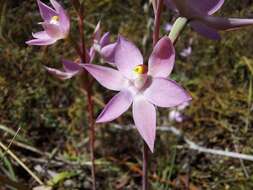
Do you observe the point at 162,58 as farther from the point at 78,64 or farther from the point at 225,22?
the point at 78,64

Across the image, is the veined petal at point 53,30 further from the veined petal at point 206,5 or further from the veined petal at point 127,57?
A: the veined petal at point 206,5

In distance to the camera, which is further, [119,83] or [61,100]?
[61,100]

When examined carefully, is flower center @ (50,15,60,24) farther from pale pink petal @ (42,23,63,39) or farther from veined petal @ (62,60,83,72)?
veined petal @ (62,60,83,72)

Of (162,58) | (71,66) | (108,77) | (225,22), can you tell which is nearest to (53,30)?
(71,66)

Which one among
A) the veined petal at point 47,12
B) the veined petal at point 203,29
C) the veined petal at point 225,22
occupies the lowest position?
the veined petal at point 203,29

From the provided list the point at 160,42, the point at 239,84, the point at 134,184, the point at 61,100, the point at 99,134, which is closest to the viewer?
the point at 160,42

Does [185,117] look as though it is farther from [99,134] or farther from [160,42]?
[160,42]

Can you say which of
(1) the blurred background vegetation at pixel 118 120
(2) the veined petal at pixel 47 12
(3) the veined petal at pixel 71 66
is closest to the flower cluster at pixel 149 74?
(3) the veined petal at pixel 71 66

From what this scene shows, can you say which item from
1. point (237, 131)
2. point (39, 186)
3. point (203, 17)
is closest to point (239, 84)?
point (237, 131)
